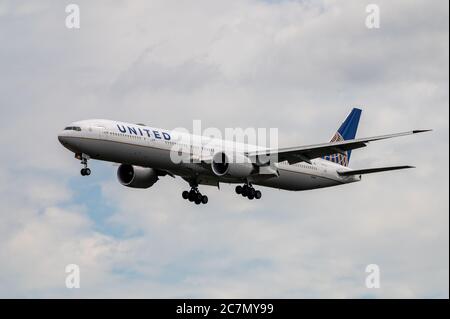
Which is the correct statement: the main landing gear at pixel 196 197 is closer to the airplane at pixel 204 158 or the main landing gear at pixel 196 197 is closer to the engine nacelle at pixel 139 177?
the airplane at pixel 204 158

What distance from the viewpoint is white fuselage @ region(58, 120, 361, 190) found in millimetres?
68625

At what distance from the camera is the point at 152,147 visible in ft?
230

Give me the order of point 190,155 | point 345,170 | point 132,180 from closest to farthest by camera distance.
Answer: point 190,155 < point 132,180 < point 345,170

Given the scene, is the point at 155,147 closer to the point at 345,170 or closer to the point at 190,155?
the point at 190,155

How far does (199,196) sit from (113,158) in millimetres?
10988

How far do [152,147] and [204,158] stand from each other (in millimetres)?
4970

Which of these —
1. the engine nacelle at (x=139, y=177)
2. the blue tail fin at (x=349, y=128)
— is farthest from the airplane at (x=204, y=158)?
the blue tail fin at (x=349, y=128)

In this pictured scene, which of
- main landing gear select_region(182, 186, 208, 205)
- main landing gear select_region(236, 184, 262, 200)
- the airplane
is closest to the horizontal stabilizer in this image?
the airplane

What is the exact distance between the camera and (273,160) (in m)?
75.7

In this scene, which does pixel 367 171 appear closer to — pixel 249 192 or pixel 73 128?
pixel 249 192

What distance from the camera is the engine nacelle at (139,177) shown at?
78312mm

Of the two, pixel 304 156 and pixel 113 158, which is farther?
pixel 304 156
